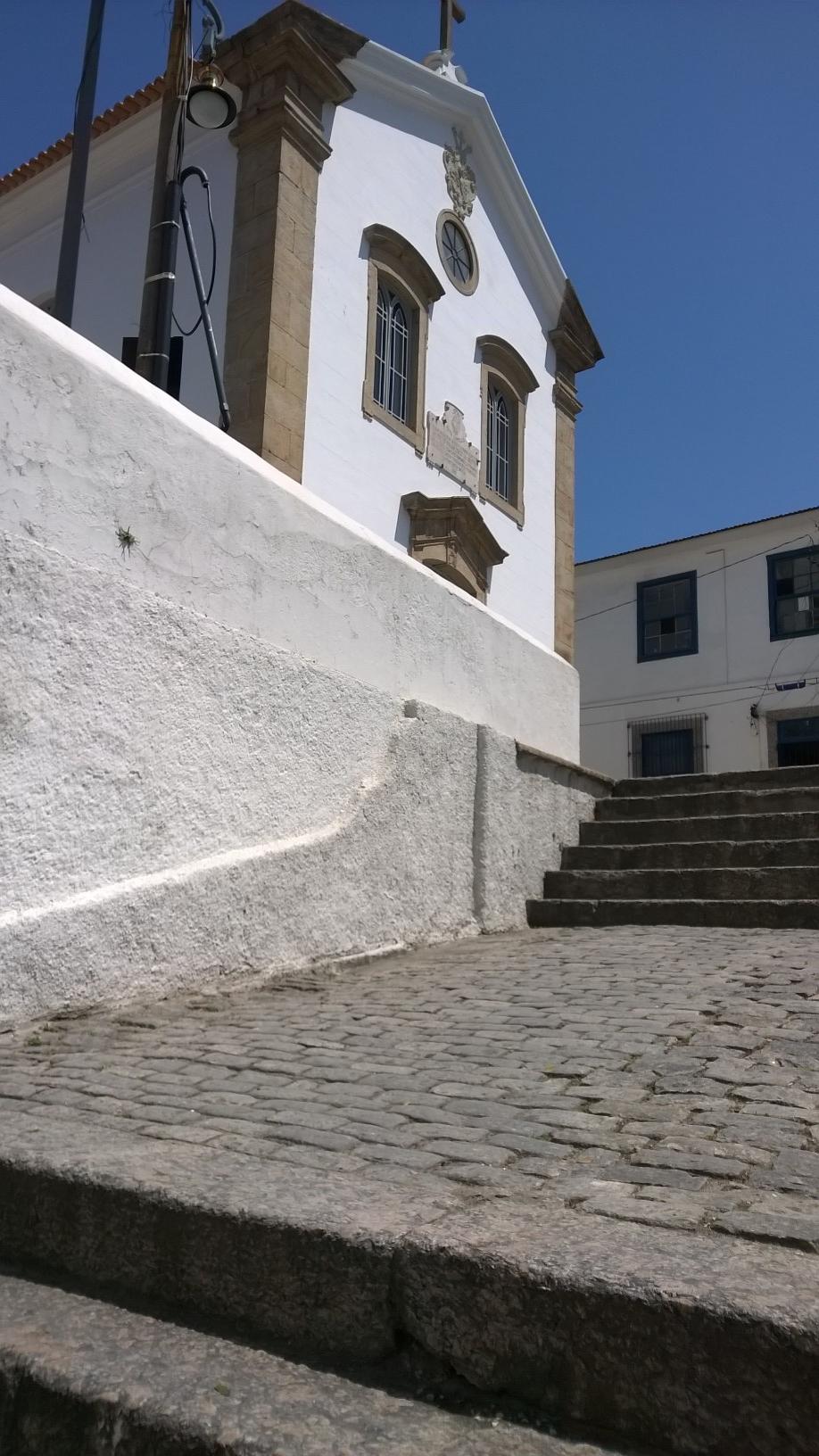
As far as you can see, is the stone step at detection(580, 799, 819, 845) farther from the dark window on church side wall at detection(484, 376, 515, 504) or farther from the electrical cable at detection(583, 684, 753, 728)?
the electrical cable at detection(583, 684, 753, 728)

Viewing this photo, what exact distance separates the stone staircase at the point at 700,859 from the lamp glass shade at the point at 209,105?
18.3ft

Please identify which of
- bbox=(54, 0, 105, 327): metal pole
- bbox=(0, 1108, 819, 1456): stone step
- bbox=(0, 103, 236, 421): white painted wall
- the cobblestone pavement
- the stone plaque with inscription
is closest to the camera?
bbox=(0, 1108, 819, 1456): stone step

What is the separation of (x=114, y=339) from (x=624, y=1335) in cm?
1186

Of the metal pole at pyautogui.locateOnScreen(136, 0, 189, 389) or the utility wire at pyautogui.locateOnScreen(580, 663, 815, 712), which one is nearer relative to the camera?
the metal pole at pyautogui.locateOnScreen(136, 0, 189, 389)

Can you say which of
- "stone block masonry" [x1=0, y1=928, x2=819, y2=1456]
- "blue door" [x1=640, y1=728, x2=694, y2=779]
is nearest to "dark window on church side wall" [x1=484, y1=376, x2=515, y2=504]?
"blue door" [x1=640, y1=728, x2=694, y2=779]

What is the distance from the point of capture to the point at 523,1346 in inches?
69.6

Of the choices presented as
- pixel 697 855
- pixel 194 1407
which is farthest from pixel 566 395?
pixel 194 1407

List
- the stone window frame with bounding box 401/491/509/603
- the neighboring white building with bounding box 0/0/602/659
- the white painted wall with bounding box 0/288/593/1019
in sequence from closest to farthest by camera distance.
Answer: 1. the white painted wall with bounding box 0/288/593/1019
2. the neighboring white building with bounding box 0/0/602/659
3. the stone window frame with bounding box 401/491/509/603

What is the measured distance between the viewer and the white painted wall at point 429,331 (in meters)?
10.9

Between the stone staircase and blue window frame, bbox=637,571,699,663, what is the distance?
47.3 ft

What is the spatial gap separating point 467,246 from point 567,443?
3085 millimetres

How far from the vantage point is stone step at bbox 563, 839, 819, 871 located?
22.4ft

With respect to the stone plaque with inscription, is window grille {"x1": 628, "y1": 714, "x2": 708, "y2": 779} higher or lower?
lower

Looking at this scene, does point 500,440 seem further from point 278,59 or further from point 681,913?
point 681,913
